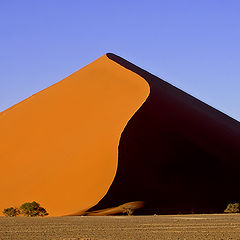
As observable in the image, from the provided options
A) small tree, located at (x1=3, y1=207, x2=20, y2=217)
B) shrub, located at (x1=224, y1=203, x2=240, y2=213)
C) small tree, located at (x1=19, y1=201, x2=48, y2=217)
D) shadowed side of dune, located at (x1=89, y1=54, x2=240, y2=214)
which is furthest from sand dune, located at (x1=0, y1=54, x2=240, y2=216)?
small tree, located at (x1=3, y1=207, x2=20, y2=217)

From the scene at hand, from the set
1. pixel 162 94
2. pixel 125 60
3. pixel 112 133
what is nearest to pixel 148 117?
pixel 112 133

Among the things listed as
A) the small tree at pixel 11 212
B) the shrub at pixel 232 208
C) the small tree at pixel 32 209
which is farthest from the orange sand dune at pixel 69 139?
the shrub at pixel 232 208

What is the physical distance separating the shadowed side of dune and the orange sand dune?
715 mm

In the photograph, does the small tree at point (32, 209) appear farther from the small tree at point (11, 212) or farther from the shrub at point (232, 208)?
the shrub at point (232, 208)

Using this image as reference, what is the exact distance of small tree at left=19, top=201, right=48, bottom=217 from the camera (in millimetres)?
29381

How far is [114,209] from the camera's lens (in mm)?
29562

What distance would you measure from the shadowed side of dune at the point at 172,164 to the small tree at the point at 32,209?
2.74 meters

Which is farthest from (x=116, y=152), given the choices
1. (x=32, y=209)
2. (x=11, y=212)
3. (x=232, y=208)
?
(x=232, y=208)

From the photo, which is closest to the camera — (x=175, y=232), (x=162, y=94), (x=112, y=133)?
(x=175, y=232)

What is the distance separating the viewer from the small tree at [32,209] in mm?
Answer: 29381

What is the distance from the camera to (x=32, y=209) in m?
29.6

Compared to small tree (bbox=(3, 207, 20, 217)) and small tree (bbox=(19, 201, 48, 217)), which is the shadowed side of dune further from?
small tree (bbox=(3, 207, 20, 217))

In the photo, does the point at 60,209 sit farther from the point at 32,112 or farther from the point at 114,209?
the point at 32,112

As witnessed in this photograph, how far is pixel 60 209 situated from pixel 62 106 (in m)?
12.5
